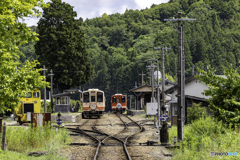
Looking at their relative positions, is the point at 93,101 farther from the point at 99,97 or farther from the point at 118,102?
the point at 118,102

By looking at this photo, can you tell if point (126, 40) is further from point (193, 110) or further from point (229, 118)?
point (229, 118)

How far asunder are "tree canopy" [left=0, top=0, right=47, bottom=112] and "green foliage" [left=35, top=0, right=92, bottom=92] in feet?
105

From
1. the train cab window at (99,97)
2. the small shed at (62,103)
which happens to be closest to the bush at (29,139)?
the train cab window at (99,97)

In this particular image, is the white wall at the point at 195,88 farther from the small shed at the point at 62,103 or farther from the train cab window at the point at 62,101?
the train cab window at the point at 62,101

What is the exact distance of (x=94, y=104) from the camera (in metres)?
33.2

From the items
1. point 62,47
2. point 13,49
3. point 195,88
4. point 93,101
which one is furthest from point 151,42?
point 13,49

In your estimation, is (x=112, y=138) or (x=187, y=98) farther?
(x=187, y=98)

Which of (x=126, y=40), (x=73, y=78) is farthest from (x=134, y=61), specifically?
(x=73, y=78)

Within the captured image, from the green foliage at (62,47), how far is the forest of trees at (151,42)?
102 feet

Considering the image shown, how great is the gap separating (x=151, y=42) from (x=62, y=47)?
6778 cm

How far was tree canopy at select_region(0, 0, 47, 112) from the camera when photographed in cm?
1028

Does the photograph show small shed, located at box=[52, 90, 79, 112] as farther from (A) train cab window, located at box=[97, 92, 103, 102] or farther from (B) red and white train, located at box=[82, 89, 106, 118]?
(A) train cab window, located at box=[97, 92, 103, 102]

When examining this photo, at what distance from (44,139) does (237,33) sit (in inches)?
3741

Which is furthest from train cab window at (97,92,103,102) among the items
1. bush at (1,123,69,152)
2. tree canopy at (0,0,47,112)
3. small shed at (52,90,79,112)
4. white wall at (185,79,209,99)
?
tree canopy at (0,0,47,112)
